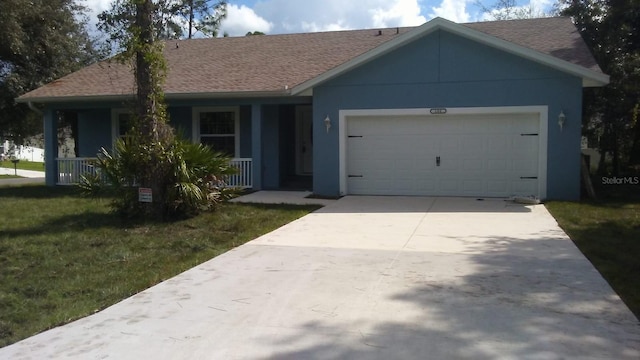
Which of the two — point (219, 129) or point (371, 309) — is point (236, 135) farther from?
point (371, 309)

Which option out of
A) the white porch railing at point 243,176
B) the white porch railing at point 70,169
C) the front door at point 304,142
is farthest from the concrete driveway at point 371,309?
the white porch railing at point 70,169

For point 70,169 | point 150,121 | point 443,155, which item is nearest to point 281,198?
point 443,155

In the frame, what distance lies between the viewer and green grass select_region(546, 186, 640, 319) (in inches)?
241

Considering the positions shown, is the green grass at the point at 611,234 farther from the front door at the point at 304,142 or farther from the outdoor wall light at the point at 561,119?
the front door at the point at 304,142

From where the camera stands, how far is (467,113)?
13.3 meters

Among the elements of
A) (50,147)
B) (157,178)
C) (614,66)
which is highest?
(614,66)

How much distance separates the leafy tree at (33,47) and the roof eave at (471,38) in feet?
37.5

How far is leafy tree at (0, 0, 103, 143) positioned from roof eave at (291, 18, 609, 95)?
1144cm

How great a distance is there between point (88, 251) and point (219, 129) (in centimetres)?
954

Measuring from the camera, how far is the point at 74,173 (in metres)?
17.2

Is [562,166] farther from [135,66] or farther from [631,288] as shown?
[135,66]

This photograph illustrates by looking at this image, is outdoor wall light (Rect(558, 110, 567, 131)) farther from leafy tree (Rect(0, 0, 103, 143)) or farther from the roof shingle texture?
leafy tree (Rect(0, 0, 103, 143))

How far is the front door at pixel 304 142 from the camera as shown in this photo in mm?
17719

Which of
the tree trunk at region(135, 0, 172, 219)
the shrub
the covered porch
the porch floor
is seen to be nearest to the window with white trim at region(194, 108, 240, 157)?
the covered porch
